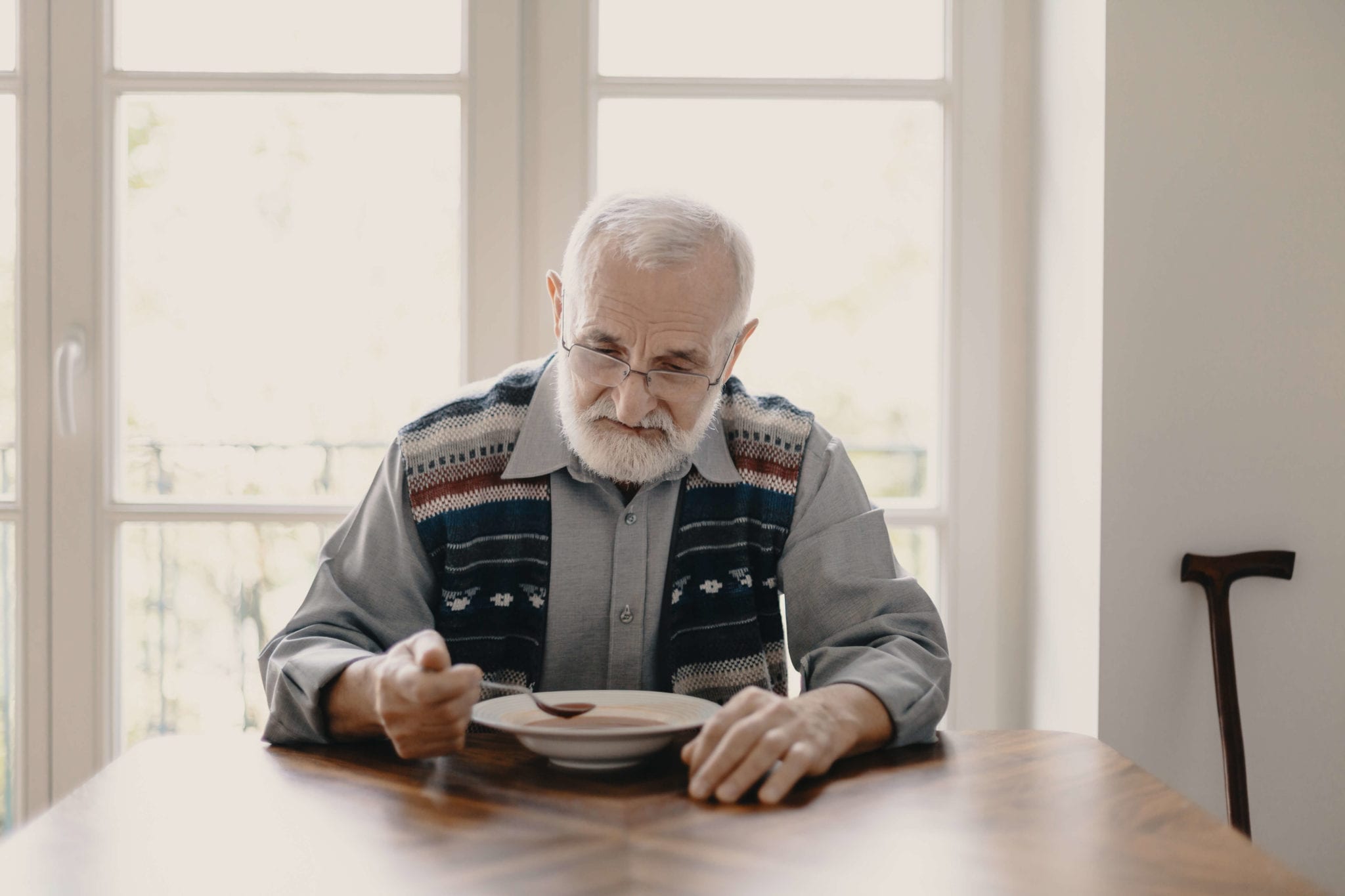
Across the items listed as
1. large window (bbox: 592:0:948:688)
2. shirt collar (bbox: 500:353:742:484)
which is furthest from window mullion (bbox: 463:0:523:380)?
shirt collar (bbox: 500:353:742:484)

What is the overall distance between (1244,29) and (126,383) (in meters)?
2.43

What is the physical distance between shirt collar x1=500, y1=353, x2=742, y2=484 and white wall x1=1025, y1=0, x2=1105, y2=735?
842mm

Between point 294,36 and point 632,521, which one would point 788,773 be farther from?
point 294,36

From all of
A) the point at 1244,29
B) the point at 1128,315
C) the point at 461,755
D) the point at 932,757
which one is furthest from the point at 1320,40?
the point at 461,755

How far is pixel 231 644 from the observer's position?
2.49 metres

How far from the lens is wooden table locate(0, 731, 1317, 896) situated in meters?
0.87

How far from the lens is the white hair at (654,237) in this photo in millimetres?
1510

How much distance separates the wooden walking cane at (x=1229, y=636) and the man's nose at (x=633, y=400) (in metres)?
1.21

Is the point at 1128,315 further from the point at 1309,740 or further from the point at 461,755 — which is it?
the point at 461,755

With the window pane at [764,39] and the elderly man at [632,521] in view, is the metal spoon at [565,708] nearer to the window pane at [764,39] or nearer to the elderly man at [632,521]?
the elderly man at [632,521]

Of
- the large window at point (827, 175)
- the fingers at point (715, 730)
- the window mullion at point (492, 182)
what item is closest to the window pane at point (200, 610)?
the window mullion at point (492, 182)

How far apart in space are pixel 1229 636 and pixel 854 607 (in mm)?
950

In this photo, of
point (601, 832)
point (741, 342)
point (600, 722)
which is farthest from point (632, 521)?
point (601, 832)

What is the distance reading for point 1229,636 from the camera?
2.04 metres
